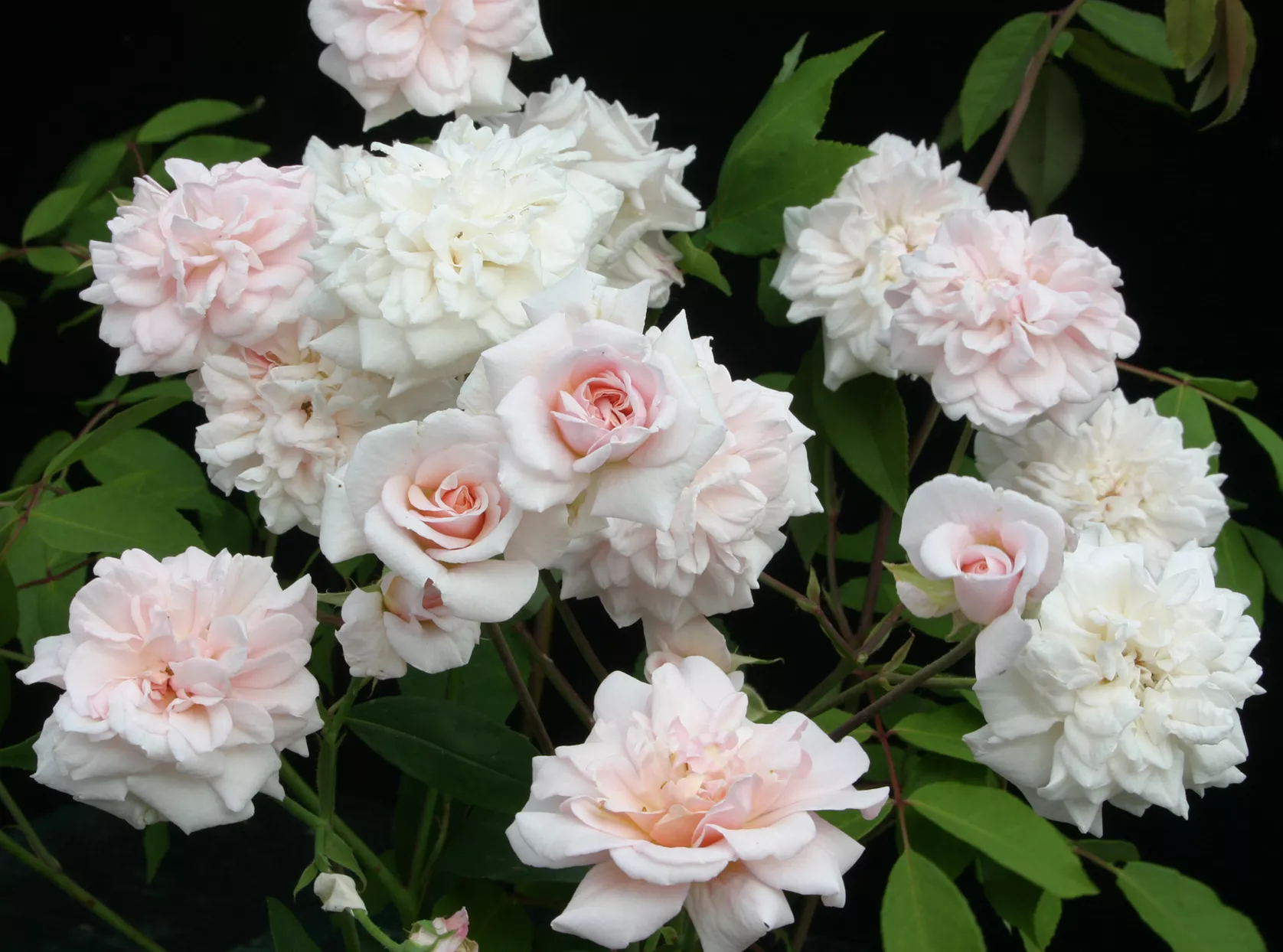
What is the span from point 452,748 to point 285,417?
154 mm

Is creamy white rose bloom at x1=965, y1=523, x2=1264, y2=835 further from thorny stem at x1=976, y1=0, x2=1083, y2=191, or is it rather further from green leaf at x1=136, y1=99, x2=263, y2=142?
green leaf at x1=136, y1=99, x2=263, y2=142

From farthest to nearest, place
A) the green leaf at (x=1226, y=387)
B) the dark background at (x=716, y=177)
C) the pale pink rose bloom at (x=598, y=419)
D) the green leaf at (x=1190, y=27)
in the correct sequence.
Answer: the dark background at (x=716, y=177) < the green leaf at (x=1226, y=387) < the green leaf at (x=1190, y=27) < the pale pink rose bloom at (x=598, y=419)

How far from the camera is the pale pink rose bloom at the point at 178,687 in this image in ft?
1.34

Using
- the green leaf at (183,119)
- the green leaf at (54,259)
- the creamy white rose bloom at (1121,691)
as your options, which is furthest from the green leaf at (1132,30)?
the green leaf at (54,259)

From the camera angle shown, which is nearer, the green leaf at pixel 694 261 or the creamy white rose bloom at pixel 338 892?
the creamy white rose bloom at pixel 338 892

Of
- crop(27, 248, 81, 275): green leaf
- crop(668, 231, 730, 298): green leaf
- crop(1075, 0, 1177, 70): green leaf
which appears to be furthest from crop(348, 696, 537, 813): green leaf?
crop(1075, 0, 1177, 70): green leaf

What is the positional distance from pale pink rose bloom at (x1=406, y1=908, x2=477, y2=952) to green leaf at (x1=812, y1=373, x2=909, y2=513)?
28cm

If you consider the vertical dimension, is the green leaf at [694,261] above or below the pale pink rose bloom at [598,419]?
below

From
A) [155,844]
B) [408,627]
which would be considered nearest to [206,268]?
[408,627]

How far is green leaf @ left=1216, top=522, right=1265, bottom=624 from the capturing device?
2.26 feet

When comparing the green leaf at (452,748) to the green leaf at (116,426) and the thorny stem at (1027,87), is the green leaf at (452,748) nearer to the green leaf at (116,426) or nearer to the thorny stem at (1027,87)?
the green leaf at (116,426)

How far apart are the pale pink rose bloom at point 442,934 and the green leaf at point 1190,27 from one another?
1.56 ft

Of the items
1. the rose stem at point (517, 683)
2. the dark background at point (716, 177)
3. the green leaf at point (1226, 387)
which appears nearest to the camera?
the rose stem at point (517, 683)

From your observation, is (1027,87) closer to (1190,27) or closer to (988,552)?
(1190,27)
